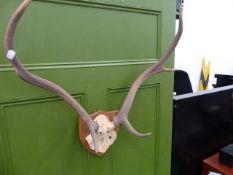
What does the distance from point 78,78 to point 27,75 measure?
0.67 feet

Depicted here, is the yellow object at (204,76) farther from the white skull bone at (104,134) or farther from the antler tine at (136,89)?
the white skull bone at (104,134)

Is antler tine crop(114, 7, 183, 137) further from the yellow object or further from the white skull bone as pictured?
the yellow object

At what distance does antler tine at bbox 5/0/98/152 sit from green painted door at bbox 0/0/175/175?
61 millimetres

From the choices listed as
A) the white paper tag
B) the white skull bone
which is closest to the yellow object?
the white skull bone

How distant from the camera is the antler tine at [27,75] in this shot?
0.56 m

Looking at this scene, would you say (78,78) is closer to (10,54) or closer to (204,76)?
(10,54)

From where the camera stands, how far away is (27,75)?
65 centimetres

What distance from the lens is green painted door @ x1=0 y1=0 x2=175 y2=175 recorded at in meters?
0.70

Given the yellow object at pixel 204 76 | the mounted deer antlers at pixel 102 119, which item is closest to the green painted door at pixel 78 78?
the mounted deer antlers at pixel 102 119

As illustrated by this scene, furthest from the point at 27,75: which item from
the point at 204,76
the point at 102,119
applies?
the point at 204,76

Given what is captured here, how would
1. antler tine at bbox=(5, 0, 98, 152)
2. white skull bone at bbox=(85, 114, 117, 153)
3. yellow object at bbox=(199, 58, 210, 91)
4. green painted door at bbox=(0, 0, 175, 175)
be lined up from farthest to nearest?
1. yellow object at bbox=(199, 58, 210, 91)
2. white skull bone at bbox=(85, 114, 117, 153)
3. green painted door at bbox=(0, 0, 175, 175)
4. antler tine at bbox=(5, 0, 98, 152)

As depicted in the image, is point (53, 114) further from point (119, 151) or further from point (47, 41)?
point (119, 151)

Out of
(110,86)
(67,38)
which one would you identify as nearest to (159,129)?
(110,86)

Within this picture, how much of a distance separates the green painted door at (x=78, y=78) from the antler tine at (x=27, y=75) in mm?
61
